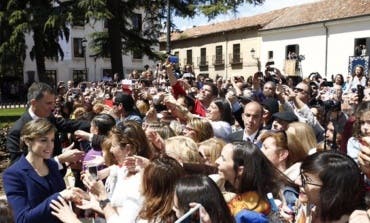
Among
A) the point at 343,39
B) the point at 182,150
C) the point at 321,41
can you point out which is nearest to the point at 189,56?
the point at 321,41

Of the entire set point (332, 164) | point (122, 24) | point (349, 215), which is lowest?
point (349, 215)

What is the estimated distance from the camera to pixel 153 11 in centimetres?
2245

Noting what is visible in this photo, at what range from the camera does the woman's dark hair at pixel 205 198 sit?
8.18 feet

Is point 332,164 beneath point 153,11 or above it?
beneath

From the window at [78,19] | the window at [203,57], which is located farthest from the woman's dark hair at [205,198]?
the window at [203,57]

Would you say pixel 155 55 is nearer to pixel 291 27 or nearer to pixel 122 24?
A: pixel 122 24

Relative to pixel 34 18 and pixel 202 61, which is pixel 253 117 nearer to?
pixel 34 18

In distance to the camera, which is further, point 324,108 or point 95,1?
point 95,1

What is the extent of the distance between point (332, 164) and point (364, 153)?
0.57 ft

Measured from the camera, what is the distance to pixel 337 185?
8.19 ft

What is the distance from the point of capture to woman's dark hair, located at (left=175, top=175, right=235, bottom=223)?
249cm

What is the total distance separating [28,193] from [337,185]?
2037 millimetres

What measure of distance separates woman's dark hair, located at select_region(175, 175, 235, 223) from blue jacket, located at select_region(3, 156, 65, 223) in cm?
101

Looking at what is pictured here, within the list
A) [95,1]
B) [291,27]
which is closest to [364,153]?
[95,1]
